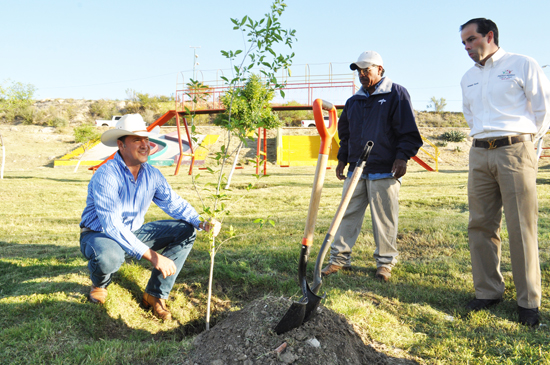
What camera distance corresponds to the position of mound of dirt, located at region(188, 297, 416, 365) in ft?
7.07

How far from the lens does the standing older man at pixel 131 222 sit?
2824mm

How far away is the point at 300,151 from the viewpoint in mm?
26062

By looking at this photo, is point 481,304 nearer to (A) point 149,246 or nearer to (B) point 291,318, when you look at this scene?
(B) point 291,318

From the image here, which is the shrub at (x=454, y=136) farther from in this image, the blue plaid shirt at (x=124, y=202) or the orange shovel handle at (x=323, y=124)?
the orange shovel handle at (x=323, y=124)

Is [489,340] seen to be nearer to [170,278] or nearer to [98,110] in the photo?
[170,278]

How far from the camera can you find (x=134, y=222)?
322 cm

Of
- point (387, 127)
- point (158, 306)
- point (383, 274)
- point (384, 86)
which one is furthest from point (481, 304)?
point (158, 306)

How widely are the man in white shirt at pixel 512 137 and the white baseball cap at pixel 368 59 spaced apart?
0.81m

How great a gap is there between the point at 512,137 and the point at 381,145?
1.18 meters

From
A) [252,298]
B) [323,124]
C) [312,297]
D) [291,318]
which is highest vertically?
[323,124]

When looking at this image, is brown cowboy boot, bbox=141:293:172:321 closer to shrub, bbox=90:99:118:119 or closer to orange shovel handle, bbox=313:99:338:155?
orange shovel handle, bbox=313:99:338:155

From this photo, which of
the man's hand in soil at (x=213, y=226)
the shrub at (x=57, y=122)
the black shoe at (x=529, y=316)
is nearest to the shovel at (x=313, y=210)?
the man's hand in soil at (x=213, y=226)

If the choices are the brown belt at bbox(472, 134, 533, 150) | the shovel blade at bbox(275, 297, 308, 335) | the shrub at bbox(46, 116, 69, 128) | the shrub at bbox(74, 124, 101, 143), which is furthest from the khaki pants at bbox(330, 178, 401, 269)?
the shrub at bbox(46, 116, 69, 128)

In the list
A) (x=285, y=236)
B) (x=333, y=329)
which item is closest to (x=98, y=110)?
(x=285, y=236)
